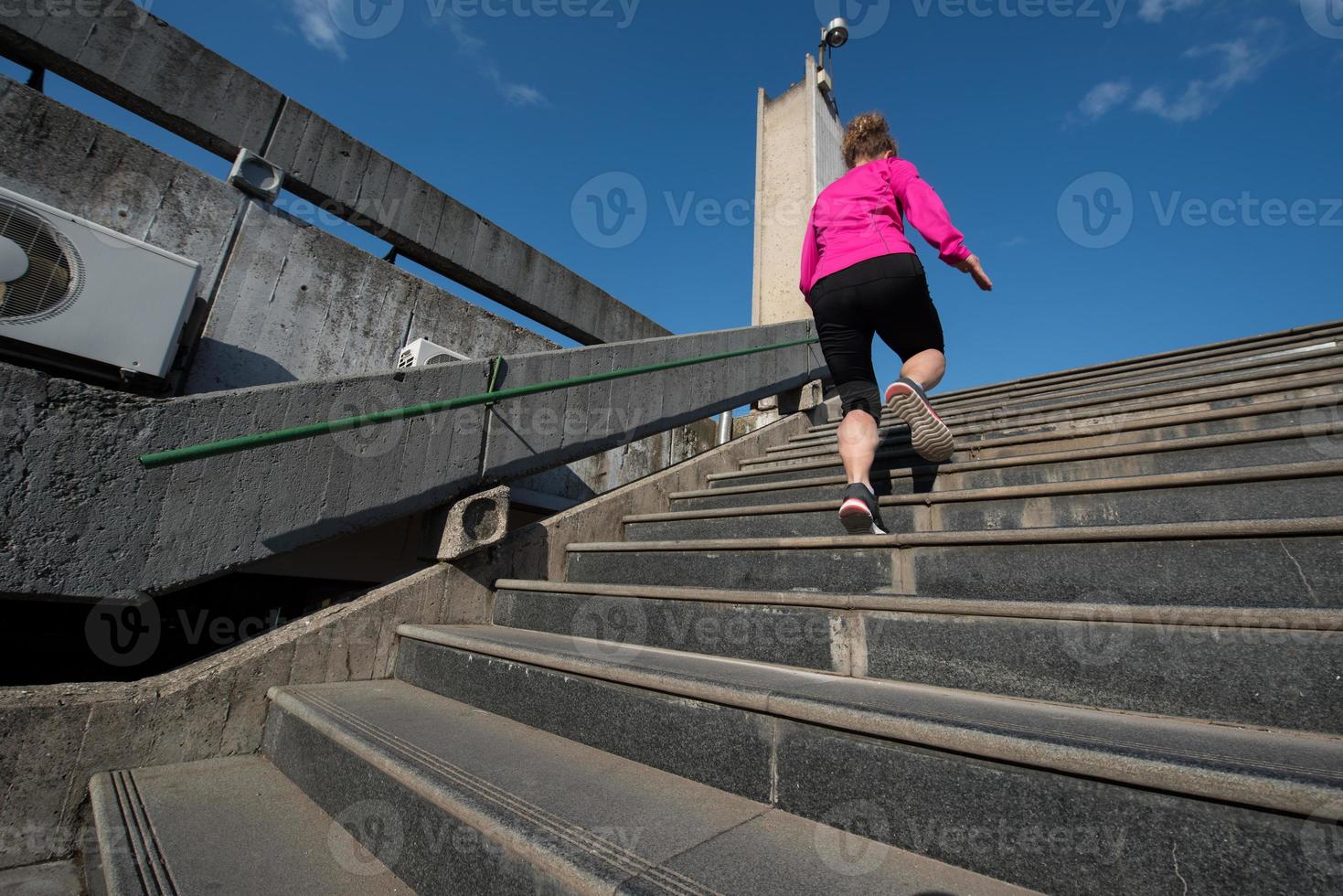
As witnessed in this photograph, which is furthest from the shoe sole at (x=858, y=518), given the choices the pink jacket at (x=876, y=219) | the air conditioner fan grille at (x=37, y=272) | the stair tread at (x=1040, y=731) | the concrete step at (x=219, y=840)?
the air conditioner fan grille at (x=37, y=272)

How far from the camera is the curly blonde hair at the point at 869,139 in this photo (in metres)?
3.05

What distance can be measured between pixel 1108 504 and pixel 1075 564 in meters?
0.56

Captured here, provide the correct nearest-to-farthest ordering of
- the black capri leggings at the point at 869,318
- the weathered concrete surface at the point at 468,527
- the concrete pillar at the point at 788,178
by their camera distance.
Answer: the black capri leggings at the point at 869,318
the weathered concrete surface at the point at 468,527
the concrete pillar at the point at 788,178

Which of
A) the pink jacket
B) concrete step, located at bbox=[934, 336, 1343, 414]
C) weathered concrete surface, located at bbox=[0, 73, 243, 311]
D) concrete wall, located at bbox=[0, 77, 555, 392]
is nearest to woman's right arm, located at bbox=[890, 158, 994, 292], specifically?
the pink jacket

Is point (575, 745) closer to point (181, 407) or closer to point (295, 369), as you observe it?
point (181, 407)

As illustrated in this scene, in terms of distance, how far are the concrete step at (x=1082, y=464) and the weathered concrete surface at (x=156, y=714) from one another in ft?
7.12

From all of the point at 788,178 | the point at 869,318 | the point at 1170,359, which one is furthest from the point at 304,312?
the point at 788,178

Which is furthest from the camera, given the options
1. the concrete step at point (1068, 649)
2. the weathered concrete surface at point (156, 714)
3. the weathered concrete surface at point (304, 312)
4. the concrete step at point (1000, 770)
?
the weathered concrete surface at point (304, 312)

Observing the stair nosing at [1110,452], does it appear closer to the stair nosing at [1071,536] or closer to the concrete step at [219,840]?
the stair nosing at [1071,536]

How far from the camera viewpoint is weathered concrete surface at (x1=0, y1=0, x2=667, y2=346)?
134 inches

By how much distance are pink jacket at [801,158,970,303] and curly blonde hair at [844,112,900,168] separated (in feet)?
0.35

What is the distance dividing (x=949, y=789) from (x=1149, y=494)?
1.71 m

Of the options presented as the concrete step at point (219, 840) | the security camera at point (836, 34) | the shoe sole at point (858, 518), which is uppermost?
the security camera at point (836, 34)

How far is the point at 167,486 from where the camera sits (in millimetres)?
2119
